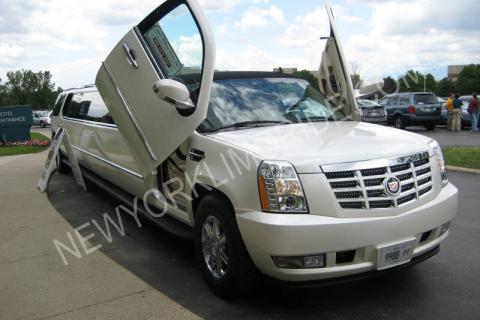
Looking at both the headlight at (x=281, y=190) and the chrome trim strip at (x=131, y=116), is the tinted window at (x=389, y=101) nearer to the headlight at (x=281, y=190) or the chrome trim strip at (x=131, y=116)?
the chrome trim strip at (x=131, y=116)

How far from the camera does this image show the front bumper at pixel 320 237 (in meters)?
3.13

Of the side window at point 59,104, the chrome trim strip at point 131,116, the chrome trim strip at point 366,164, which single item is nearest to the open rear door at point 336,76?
the chrome trim strip at point 366,164

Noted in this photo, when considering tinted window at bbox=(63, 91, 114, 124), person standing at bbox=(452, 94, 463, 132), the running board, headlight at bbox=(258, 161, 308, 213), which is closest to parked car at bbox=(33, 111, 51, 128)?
person standing at bbox=(452, 94, 463, 132)

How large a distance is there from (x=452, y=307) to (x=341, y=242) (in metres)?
1.08

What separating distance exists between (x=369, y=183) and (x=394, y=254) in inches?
20.5

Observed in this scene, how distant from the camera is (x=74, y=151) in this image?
28.1 ft

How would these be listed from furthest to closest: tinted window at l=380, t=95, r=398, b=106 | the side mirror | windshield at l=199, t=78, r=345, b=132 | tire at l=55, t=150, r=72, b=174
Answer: tinted window at l=380, t=95, r=398, b=106 < tire at l=55, t=150, r=72, b=174 < windshield at l=199, t=78, r=345, b=132 < the side mirror

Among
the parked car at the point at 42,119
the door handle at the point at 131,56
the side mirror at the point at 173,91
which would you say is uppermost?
the door handle at the point at 131,56

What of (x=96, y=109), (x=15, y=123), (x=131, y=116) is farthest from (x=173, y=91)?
(x=15, y=123)

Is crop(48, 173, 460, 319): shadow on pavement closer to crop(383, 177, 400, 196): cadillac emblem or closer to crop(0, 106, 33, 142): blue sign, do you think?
crop(383, 177, 400, 196): cadillac emblem

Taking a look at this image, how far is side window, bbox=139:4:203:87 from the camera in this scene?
4023 millimetres

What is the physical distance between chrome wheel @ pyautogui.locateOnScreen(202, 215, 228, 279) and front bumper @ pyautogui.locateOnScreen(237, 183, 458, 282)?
1.12 ft

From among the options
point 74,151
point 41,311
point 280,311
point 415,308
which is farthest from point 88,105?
point 415,308

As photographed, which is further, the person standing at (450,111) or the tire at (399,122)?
the tire at (399,122)
